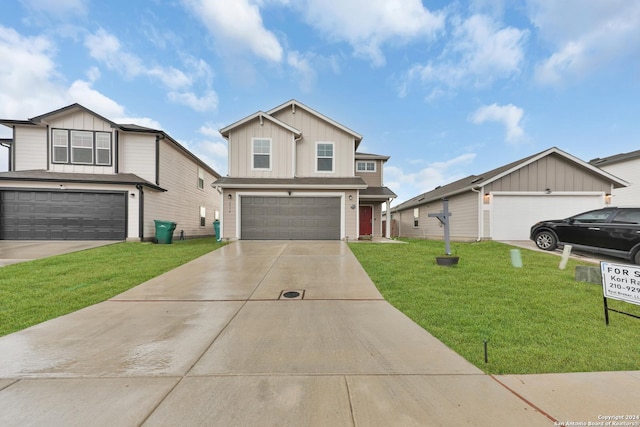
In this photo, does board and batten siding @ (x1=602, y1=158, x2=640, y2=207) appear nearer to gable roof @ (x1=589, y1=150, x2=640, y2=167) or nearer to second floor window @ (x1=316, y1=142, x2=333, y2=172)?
gable roof @ (x1=589, y1=150, x2=640, y2=167)

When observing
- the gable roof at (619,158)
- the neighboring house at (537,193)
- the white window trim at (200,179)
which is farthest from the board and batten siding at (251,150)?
the gable roof at (619,158)

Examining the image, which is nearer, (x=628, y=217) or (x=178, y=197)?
(x=628, y=217)

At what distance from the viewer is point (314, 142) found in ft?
46.2

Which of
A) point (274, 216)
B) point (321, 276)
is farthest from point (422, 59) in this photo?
point (321, 276)

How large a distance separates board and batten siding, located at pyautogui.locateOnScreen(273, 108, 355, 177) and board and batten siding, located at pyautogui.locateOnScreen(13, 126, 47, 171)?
443 inches

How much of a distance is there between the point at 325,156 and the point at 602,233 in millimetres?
11005

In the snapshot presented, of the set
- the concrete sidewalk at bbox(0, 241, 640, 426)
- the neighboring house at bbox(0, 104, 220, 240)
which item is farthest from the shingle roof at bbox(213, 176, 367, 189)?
the concrete sidewalk at bbox(0, 241, 640, 426)

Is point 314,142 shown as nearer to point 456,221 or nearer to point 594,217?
point 456,221

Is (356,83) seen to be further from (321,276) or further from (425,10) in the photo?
(321,276)

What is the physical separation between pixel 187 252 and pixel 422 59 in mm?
17254

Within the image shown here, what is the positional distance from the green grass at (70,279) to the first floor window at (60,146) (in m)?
Answer: 6.33

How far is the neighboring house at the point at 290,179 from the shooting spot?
12.7 m

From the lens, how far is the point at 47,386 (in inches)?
89.8

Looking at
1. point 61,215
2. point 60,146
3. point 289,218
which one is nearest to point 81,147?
point 60,146
